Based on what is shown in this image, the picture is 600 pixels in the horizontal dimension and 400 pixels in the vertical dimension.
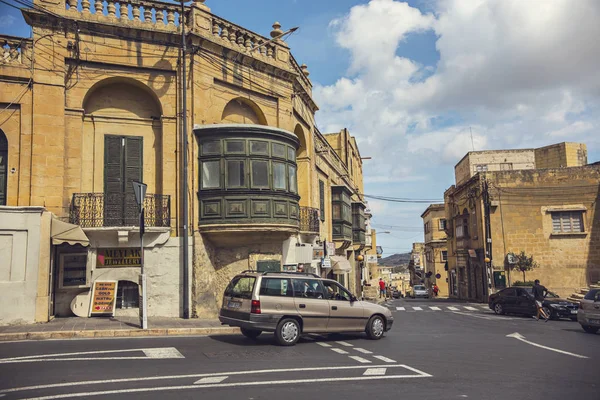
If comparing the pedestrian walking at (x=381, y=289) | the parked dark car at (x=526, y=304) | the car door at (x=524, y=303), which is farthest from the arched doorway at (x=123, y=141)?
the pedestrian walking at (x=381, y=289)

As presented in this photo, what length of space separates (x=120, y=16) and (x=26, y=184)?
6201 mm

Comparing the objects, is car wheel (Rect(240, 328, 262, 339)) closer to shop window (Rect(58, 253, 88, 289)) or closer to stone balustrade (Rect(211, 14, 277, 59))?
shop window (Rect(58, 253, 88, 289))

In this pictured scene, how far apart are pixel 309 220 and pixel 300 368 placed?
44.3 feet

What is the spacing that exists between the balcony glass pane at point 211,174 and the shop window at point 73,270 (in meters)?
4.45

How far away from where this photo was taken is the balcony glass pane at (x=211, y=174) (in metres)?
17.7

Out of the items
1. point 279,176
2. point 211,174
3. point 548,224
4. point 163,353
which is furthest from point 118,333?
point 548,224

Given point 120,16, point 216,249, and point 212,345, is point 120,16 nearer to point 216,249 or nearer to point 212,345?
point 216,249

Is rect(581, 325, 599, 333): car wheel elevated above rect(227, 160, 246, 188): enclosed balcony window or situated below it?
below

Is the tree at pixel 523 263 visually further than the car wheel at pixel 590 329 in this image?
Yes

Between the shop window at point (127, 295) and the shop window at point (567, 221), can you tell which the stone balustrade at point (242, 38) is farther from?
the shop window at point (567, 221)

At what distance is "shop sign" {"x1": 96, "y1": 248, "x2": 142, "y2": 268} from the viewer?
54.9 feet

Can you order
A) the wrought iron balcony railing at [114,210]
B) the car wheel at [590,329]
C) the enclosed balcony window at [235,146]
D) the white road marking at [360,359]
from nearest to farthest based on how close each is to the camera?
1. the white road marking at [360,359]
2. the wrought iron balcony railing at [114,210]
3. the car wheel at [590,329]
4. the enclosed balcony window at [235,146]

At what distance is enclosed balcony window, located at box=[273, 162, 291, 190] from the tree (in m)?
21.5

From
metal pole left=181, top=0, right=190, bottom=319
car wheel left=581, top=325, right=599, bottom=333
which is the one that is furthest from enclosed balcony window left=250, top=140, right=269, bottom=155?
car wheel left=581, top=325, right=599, bottom=333
